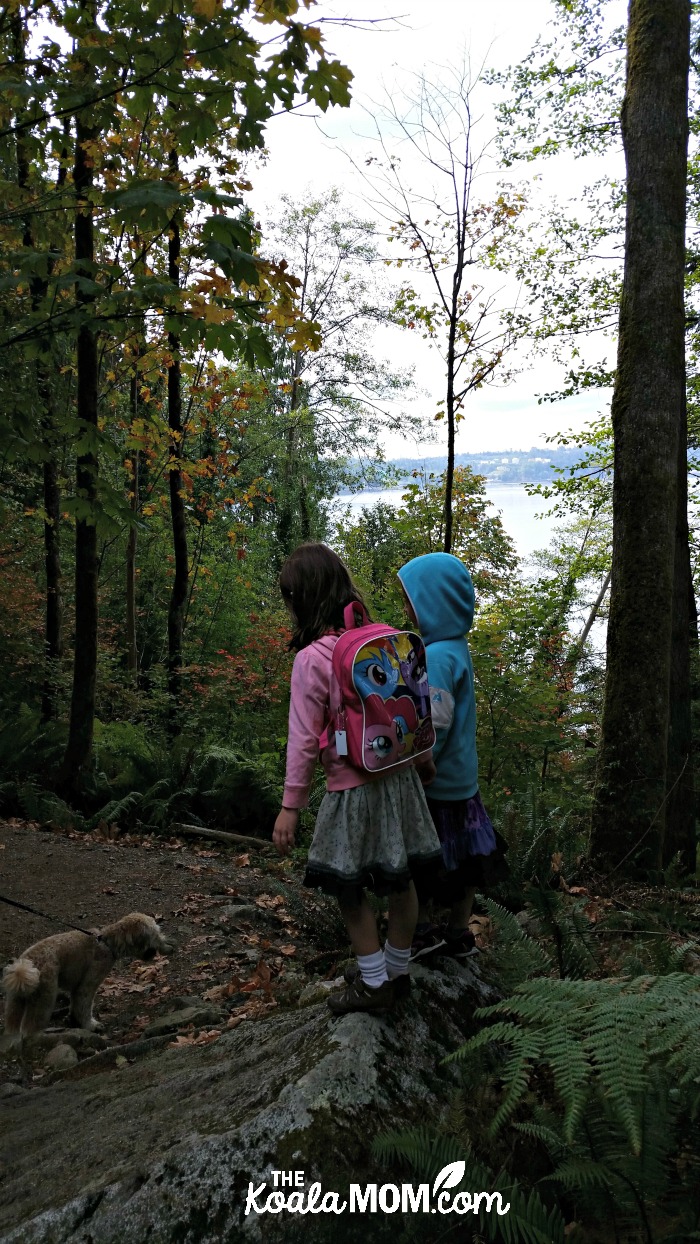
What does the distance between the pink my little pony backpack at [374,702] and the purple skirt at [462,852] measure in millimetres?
555

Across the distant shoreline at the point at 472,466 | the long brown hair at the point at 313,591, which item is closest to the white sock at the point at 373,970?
the long brown hair at the point at 313,591

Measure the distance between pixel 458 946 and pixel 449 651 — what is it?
1236 mm

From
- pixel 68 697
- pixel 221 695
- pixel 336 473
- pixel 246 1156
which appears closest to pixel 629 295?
pixel 246 1156

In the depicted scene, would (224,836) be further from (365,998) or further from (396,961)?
(365,998)

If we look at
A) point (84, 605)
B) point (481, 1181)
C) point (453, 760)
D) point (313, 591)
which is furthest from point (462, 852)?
point (84, 605)

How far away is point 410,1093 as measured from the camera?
2217mm

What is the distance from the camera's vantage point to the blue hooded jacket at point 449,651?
3.09 meters

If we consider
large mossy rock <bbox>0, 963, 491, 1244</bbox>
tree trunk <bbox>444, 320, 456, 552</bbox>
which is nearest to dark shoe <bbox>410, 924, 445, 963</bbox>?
large mossy rock <bbox>0, 963, 491, 1244</bbox>

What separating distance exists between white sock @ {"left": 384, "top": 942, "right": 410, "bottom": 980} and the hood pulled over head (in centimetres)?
122

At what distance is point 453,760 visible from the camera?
310 centimetres

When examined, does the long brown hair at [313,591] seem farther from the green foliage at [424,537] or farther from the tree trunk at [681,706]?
the green foliage at [424,537]

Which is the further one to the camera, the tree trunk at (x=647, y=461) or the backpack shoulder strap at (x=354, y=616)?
the tree trunk at (x=647, y=461)

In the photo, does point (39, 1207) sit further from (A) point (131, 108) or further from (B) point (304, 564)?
(A) point (131, 108)

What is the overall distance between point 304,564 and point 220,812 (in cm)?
677
